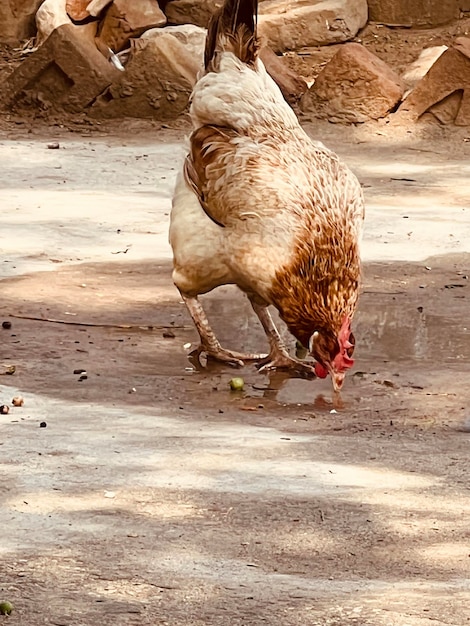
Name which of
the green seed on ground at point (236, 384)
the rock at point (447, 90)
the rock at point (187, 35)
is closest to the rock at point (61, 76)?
the rock at point (187, 35)

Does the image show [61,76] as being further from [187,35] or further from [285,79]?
[285,79]

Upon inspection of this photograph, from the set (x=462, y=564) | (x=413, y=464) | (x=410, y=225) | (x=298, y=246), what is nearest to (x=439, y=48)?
A: (x=410, y=225)

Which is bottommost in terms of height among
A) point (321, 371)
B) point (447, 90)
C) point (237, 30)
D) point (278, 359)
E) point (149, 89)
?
point (149, 89)

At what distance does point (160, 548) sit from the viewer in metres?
3.54

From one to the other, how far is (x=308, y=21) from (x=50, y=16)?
9.00 feet

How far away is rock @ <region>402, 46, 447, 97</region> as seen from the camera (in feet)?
43.5

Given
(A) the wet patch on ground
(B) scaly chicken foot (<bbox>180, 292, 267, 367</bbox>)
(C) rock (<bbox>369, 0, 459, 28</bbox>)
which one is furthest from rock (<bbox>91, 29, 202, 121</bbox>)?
(B) scaly chicken foot (<bbox>180, 292, 267, 367</bbox>)

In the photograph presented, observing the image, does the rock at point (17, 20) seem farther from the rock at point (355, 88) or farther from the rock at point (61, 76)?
the rock at point (355, 88)

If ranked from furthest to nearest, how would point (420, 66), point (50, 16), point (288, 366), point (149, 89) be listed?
point (50, 16)
point (420, 66)
point (149, 89)
point (288, 366)

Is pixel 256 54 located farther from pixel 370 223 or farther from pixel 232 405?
pixel 370 223

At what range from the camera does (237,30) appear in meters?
6.04

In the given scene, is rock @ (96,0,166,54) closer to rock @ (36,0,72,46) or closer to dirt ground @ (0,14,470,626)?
rock @ (36,0,72,46)

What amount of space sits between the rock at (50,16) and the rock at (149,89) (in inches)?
86.1

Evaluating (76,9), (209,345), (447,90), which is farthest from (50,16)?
(209,345)
